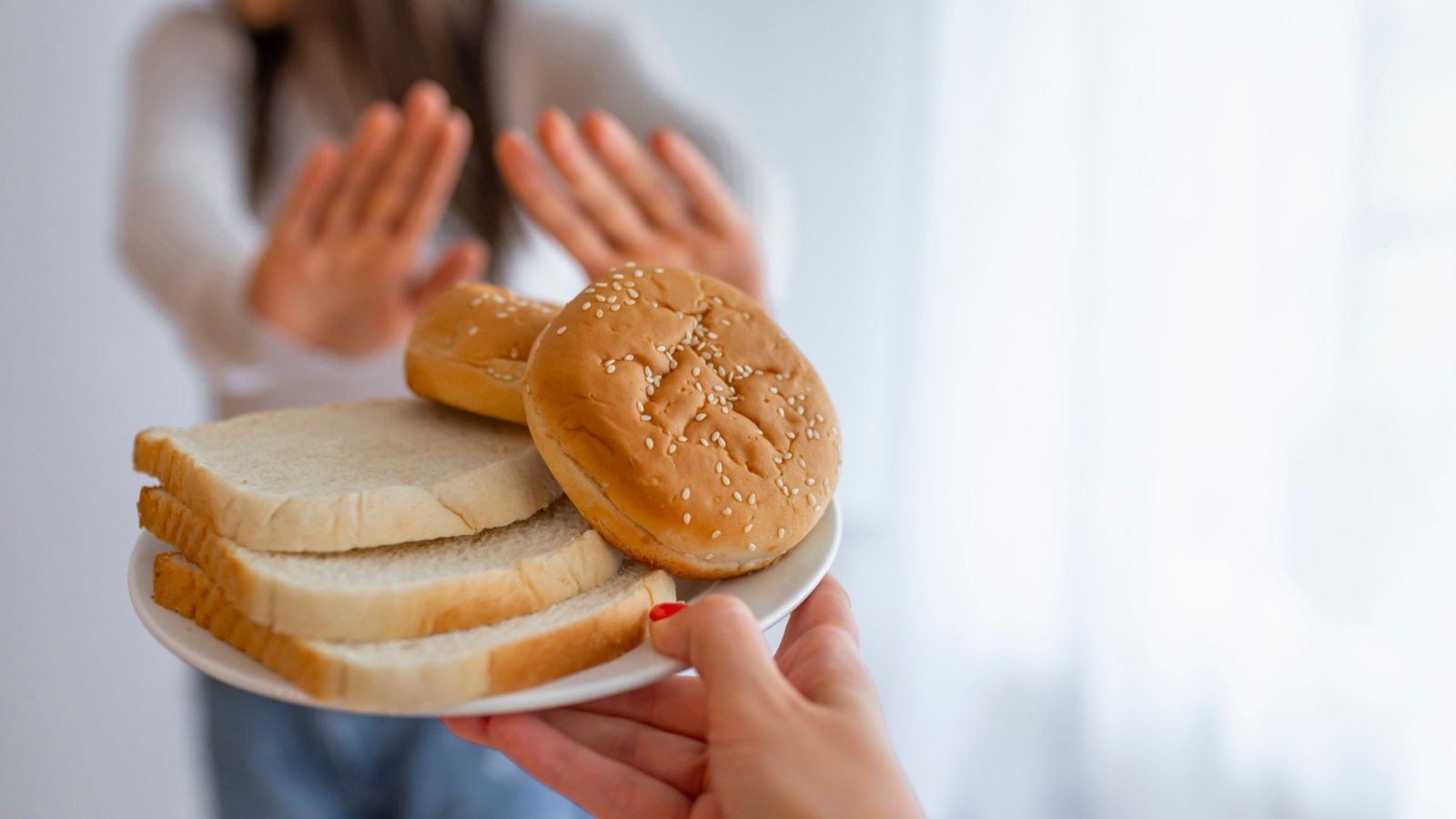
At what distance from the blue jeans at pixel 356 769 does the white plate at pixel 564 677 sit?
42.2 inches

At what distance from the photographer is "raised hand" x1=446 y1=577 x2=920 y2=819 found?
3.14ft

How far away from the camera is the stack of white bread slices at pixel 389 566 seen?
100 centimetres

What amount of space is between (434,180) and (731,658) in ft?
5.75

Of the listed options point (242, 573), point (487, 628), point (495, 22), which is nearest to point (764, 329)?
point (487, 628)

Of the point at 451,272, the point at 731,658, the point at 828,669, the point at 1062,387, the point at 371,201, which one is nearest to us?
the point at 731,658

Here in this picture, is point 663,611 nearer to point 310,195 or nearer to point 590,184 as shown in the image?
point 590,184

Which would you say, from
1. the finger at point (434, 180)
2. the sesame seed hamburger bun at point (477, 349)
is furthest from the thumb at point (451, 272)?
the sesame seed hamburger bun at point (477, 349)

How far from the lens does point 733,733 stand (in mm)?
999

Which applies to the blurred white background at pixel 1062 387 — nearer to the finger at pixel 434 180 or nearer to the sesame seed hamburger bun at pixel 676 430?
the finger at pixel 434 180

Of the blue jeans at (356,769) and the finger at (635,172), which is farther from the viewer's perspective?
the finger at (635,172)

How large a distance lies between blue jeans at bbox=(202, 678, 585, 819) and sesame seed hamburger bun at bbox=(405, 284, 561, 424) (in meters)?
1.05

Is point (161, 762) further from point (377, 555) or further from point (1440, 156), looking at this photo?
point (1440, 156)

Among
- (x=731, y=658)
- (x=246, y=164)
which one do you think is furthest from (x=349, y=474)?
(x=246, y=164)

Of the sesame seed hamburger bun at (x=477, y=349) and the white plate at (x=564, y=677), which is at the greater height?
the sesame seed hamburger bun at (x=477, y=349)
